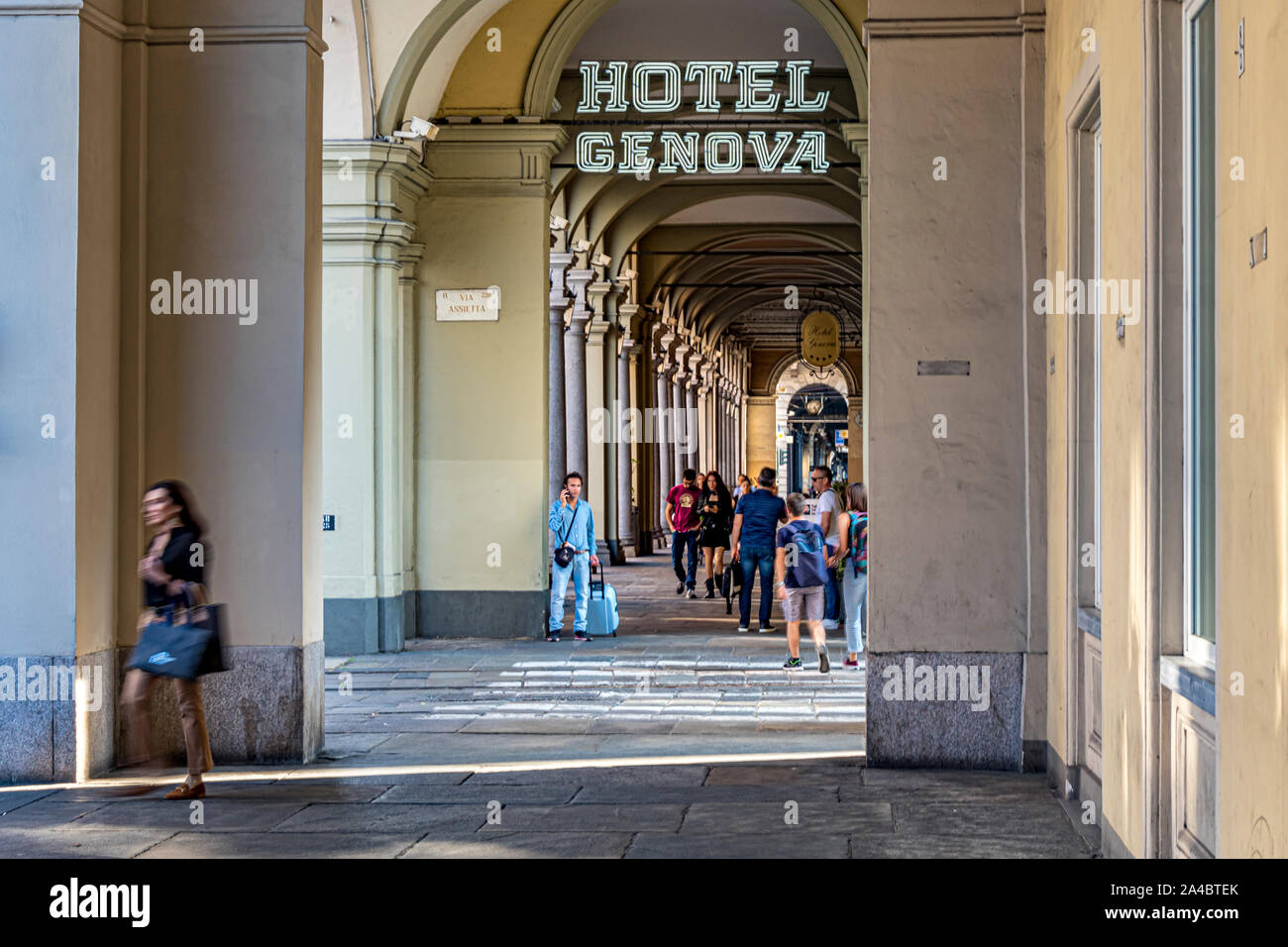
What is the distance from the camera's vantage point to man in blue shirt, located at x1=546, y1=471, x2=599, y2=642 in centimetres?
1459

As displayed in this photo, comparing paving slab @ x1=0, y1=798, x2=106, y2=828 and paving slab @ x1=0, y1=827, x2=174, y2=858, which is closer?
paving slab @ x1=0, y1=827, x2=174, y2=858

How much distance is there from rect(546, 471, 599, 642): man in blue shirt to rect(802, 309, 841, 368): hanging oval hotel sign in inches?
489

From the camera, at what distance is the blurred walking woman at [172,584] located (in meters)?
6.92

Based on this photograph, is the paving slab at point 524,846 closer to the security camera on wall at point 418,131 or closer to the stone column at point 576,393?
the security camera on wall at point 418,131

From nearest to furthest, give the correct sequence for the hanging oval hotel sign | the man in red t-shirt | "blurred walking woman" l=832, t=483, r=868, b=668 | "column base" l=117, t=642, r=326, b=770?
"column base" l=117, t=642, r=326, b=770 → "blurred walking woman" l=832, t=483, r=868, b=668 → the man in red t-shirt → the hanging oval hotel sign

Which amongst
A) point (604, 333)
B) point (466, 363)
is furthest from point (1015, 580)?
point (604, 333)

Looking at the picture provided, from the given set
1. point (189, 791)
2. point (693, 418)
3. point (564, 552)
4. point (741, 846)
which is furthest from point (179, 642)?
point (693, 418)

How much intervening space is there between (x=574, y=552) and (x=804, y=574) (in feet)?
11.8

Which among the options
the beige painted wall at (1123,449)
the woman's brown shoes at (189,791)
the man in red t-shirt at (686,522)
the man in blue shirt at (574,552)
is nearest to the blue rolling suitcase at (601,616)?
the man in blue shirt at (574,552)

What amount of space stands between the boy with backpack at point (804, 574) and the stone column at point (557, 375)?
10.8 metres

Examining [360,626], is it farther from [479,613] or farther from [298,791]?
[298,791]

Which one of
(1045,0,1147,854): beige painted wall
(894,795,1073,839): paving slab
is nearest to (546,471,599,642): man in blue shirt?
(894,795,1073,839): paving slab

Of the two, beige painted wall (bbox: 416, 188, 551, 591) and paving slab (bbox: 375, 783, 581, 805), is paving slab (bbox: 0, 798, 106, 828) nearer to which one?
paving slab (bbox: 375, 783, 581, 805)

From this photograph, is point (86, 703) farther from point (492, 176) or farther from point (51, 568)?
point (492, 176)
